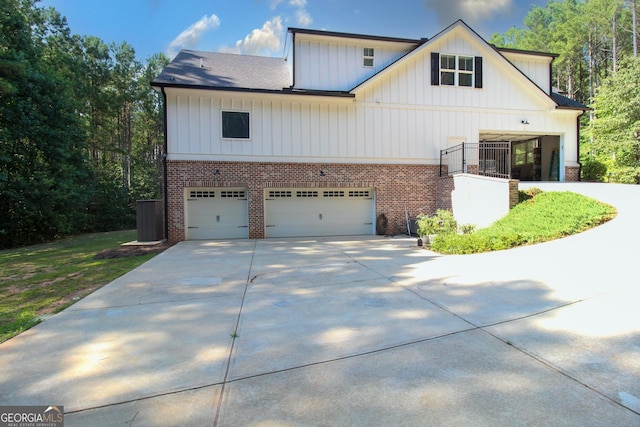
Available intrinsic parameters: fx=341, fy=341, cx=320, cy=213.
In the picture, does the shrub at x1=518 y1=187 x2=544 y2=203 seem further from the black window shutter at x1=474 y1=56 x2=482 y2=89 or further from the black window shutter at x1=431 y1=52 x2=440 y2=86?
the black window shutter at x1=431 y1=52 x2=440 y2=86

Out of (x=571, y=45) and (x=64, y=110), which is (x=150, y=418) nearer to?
(x=64, y=110)

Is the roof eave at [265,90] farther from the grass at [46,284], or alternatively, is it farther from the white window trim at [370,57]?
the grass at [46,284]

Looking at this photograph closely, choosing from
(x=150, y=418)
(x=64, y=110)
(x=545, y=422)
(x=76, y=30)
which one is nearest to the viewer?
(x=545, y=422)

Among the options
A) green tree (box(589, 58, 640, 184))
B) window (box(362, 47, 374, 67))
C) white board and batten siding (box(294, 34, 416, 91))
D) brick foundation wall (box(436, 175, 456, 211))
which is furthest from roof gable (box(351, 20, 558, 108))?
green tree (box(589, 58, 640, 184))

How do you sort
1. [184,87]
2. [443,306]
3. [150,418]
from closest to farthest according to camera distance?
[150,418] < [443,306] < [184,87]

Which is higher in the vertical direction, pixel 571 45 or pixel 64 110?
pixel 571 45

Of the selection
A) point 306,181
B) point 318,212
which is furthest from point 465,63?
point 318,212

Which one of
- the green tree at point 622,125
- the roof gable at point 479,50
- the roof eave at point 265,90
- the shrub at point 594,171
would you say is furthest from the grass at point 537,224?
the green tree at point 622,125

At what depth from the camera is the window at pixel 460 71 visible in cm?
1443

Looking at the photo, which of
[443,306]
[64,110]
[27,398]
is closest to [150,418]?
[27,398]

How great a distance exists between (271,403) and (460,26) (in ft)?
52.8

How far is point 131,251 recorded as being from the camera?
9.95 m

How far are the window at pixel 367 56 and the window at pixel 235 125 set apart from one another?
569 centimetres

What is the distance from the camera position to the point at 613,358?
2.79 metres
